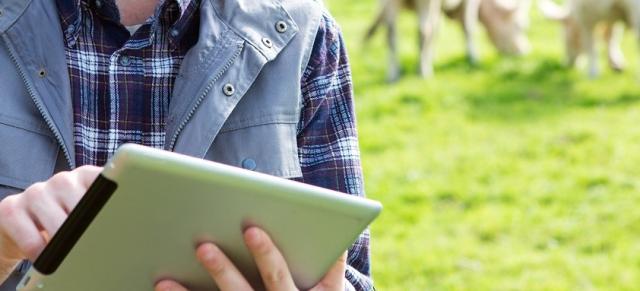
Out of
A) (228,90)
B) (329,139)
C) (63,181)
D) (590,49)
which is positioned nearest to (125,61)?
(228,90)

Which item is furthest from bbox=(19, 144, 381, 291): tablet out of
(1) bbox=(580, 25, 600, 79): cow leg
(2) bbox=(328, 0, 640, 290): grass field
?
(1) bbox=(580, 25, 600, 79): cow leg

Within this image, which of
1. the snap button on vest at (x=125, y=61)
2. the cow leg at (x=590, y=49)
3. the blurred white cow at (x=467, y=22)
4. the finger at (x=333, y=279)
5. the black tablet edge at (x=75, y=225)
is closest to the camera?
the black tablet edge at (x=75, y=225)

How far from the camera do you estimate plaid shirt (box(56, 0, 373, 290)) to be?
178cm

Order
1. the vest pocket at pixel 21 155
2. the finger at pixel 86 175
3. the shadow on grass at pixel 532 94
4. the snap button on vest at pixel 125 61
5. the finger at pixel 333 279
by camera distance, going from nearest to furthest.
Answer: the finger at pixel 86 175 < the finger at pixel 333 279 < the vest pocket at pixel 21 155 < the snap button on vest at pixel 125 61 < the shadow on grass at pixel 532 94

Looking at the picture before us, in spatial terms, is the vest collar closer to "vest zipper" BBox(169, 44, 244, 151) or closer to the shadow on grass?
"vest zipper" BBox(169, 44, 244, 151)

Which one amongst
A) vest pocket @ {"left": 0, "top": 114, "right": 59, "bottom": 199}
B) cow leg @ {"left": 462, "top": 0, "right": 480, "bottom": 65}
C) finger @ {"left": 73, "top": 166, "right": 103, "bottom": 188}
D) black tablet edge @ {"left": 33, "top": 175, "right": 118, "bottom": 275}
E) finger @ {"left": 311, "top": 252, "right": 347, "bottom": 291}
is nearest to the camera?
black tablet edge @ {"left": 33, "top": 175, "right": 118, "bottom": 275}

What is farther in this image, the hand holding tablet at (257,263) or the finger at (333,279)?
the finger at (333,279)

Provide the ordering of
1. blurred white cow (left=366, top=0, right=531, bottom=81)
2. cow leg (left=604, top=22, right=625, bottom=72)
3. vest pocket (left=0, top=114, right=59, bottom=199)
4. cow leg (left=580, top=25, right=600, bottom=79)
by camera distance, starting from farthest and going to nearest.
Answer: cow leg (left=604, top=22, right=625, bottom=72), blurred white cow (left=366, top=0, right=531, bottom=81), cow leg (left=580, top=25, right=600, bottom=79), vest pocket (left=0, top=114, right=59, bottom=199)

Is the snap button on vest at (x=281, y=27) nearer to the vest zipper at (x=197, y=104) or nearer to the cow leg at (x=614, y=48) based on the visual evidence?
the vest zipper at (x=197, y=104)

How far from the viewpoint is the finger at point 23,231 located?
136 centimetres

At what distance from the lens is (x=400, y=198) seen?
279 inches

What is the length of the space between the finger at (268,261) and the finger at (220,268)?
0.03m

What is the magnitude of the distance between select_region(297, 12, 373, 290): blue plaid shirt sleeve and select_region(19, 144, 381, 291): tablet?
1.15ft

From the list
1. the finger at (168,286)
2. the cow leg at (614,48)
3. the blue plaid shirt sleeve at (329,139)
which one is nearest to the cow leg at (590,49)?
the cow leg at (614,48)
